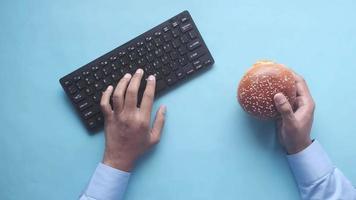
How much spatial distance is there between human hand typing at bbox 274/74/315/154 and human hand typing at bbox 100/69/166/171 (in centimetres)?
26

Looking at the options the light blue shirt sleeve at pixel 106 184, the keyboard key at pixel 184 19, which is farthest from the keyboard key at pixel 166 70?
the light blue shirt sleeve at pixel 106 184

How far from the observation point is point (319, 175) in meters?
0.75

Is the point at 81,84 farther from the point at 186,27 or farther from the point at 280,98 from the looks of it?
the point at 280,98

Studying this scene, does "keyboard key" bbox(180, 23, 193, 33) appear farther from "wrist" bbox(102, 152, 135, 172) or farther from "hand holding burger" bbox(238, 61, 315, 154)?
"wrist" bbox(102, 152, 135, 172)

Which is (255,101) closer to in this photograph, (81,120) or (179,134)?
(179,134)

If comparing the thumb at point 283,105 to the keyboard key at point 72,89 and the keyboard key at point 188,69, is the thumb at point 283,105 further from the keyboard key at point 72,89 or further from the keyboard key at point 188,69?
the keyboard key at point 72,89

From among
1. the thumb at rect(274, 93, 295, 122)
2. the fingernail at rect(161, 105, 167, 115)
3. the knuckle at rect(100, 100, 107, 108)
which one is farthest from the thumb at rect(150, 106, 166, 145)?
the thumb at rect(274, 93, 295, 122)

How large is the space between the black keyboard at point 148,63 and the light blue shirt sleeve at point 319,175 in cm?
26

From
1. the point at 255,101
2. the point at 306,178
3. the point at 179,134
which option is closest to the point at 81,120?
the point at 179,134

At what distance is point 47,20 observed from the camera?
0.84 metres

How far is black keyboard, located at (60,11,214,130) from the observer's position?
0.79 meters

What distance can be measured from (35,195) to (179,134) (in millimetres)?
336

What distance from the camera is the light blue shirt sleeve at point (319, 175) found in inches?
29.0

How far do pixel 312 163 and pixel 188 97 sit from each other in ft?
0.92
